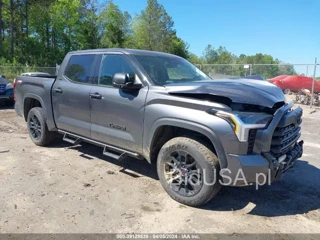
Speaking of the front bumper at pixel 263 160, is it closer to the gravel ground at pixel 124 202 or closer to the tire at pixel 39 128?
the gravel ground at pixel 124 202

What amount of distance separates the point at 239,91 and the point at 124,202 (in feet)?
6.30

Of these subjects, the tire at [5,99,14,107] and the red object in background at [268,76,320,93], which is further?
the red object in background at [268,76,320,93]

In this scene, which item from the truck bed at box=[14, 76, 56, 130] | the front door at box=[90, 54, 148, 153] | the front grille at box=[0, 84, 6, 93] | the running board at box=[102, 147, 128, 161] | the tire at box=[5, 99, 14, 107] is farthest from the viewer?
the tire at box=[5, 99, 14, 107]

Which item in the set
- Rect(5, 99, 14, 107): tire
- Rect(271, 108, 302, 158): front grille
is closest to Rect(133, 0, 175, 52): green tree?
Rect(5, 99, 14, 107): tire

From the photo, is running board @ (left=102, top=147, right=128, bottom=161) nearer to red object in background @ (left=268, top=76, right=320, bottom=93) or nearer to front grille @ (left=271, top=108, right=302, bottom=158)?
front grille @ (left=271, top=108, right=302, bottom=158)

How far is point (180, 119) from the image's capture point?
3.24 meters

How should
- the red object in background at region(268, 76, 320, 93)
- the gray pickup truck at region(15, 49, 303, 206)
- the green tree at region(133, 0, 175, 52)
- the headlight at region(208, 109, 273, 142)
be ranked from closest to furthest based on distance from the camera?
the headlight at region(208, 109, 273, 142)
the gray pickup truck at region(15, 49, 303, 206)
the red object in background at region(268, 76, 320, 93)
the green tree at region(133, 0, 175, 52)

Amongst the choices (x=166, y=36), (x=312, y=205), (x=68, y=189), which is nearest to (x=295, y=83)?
(x=312, y=205)

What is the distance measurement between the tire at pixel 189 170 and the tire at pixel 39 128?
2860 millimetres

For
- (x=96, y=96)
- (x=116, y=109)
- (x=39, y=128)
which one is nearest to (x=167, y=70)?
(x=116, y=109)

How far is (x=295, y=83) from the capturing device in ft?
62.4

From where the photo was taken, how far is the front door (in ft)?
12.2

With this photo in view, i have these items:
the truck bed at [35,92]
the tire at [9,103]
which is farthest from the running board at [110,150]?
the tire at [9,103]

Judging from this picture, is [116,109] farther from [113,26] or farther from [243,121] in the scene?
[113,26]
